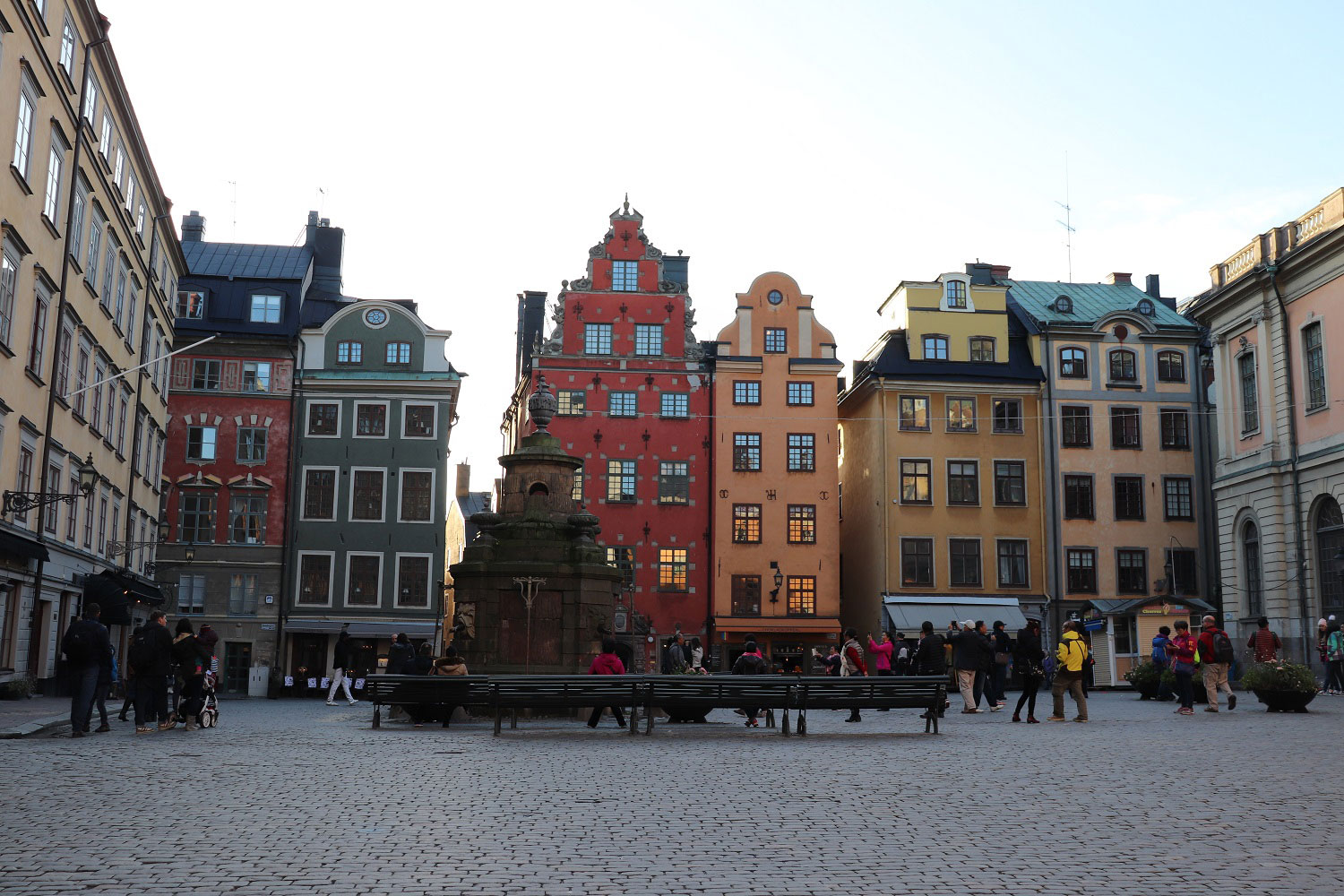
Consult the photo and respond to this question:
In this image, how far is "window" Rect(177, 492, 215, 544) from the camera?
5128cm

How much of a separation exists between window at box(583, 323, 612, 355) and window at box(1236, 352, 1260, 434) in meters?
23.1

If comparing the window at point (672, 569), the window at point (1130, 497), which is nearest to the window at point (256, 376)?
the window at point (672, 569)

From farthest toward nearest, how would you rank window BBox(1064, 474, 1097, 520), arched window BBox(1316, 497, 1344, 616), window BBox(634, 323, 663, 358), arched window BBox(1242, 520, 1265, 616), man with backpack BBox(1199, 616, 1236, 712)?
1. window BBox(634, 323, 663, 358)
2. window BBox(1064, 474, 1097, 520)
3. arched window BBox(1242, 520, 1265, 616)
4. arched window BBox(1316, 497, 1344, 616)
5. man with backpack BBox(1199, 616, 1236, 712)

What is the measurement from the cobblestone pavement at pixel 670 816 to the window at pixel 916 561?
1334 inches

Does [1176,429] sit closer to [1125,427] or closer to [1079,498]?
[1125,427]

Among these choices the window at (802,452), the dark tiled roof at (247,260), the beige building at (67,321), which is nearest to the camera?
the beige building at (67,321)

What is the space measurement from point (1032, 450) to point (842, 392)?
8.83m

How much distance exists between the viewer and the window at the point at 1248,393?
4103 cm

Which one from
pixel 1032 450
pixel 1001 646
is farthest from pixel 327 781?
pixel 1032 450

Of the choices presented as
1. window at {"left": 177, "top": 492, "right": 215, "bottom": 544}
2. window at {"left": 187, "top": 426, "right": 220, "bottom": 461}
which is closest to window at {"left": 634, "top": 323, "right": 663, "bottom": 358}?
window at {"left": 187, "top": 426, "right": 220, "bottom": 461}

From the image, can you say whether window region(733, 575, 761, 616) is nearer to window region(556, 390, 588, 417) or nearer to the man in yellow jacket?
window region(556, 390, 588, 417)

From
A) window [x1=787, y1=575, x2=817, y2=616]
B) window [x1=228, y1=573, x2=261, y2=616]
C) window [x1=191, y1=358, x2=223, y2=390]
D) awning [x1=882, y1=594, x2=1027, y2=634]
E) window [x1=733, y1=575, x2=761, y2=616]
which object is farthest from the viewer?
window [x1=191, y1=358, x2=223, y2=390]

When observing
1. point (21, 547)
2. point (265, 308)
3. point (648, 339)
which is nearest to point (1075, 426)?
point (648, 339)

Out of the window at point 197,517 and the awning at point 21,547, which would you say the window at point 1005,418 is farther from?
the awning at point 21,547
